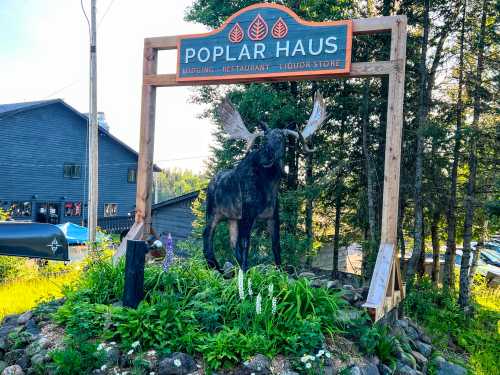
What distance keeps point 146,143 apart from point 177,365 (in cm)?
393

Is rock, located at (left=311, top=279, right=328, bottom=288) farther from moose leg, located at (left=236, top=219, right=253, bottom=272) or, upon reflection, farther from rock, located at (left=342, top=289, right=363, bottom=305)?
moose leg, located at (left=236, top=219, right=253, bottom=272)

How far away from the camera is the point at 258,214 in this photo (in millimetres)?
6219

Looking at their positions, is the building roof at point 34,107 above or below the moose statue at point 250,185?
above

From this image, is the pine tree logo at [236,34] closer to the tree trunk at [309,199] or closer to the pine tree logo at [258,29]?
the pine tree logo at [258,29]

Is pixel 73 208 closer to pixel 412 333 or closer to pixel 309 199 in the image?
pixel 309 199

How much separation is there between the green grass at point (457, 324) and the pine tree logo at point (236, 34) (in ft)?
20.7

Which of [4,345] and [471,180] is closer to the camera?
[4,345]

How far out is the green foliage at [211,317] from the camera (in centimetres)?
421

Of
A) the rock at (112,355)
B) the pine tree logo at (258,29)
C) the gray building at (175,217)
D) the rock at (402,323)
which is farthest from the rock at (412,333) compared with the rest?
the gray building at (175,217)

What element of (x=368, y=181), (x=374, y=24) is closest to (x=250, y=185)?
(x=374, y=24)

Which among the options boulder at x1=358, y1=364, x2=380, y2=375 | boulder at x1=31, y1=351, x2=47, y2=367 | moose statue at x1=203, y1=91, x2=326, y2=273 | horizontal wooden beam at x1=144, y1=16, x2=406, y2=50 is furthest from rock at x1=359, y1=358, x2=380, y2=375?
horizontal wooden beam at x1=144, y1=16, x2=406, y2=50

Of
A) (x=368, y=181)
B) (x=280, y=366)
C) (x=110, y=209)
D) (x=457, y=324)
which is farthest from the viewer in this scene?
(x=110, y=209)

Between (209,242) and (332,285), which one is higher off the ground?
(209,242)

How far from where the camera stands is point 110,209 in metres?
29.0
